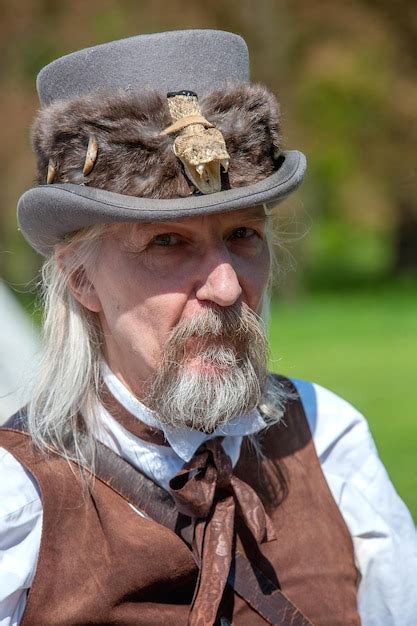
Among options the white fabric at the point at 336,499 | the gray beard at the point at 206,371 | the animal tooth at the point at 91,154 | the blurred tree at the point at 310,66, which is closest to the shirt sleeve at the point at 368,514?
the white fabric at the point at 336,499

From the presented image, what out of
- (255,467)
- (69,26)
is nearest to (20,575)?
(255,467)

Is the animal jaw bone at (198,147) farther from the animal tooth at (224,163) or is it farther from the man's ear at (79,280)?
the man's ear at (79,280)

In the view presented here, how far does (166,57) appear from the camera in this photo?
7.82 ft

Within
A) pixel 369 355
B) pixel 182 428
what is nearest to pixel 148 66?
pixel 182 428

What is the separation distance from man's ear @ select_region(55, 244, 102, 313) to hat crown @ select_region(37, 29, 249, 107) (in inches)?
14.8

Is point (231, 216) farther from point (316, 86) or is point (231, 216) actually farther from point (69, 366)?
point (316, 86)

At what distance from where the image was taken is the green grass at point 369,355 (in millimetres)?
6367

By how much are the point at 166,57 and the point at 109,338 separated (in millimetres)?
696

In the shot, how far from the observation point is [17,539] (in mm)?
2279

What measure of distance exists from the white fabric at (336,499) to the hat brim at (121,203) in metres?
0.42

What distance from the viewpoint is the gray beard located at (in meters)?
2.33

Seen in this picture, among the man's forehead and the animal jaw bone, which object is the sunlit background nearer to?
the man's forehead

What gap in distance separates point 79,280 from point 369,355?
27.0 ft

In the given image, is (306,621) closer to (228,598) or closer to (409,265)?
(228,598)
